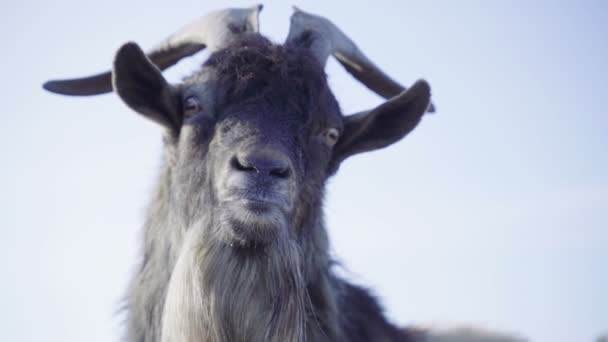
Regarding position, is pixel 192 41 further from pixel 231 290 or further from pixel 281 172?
pixel 231 290

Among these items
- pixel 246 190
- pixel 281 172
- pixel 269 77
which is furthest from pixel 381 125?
pixel 246 190

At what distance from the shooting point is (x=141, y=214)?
604 centimetres

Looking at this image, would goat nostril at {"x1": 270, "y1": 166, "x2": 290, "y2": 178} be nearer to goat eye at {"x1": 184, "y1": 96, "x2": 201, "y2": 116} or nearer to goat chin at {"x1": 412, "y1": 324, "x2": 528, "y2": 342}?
goat eye at {"x1": 184, "y1": 96, "x2": 201, "y2": 116}

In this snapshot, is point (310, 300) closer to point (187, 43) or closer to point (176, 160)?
point (176, 160)

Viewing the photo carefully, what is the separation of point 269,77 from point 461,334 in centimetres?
364

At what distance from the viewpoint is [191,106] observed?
5254mm

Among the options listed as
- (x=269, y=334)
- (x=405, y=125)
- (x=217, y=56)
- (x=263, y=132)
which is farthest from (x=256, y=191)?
(x=405, y=125)

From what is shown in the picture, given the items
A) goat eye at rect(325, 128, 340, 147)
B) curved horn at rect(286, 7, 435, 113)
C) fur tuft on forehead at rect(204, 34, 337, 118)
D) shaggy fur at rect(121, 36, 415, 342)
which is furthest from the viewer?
curved horn at rect(286, 7, 435, 113)

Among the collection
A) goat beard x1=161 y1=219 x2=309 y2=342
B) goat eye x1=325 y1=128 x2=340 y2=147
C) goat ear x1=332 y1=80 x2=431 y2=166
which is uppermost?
goat ear x1=332 y1=80 x2=431 y2=166

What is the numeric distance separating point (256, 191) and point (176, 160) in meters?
1.06

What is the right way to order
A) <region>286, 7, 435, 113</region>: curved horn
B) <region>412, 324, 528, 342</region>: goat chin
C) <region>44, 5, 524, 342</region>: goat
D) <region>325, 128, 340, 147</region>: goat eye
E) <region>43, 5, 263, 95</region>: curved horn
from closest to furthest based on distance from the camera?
<region>44, 5, 524, 342</region>: goat < <region>325, 128, 340, 147</region>: goat eye < <region>43, 5, 263, 95</region>: curved horn < <region>286, 7, 435, 113</region>: curved horn < <region>412, 324, 528, 342</region>: goat chin

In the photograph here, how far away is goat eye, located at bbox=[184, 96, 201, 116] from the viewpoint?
5.21 m

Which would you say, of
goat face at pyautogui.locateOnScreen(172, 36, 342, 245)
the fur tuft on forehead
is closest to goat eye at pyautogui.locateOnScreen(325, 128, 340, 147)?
goat face at pyautogui.locateOnScreen(172, 36, 342, 245)

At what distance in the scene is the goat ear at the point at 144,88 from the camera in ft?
17.0
